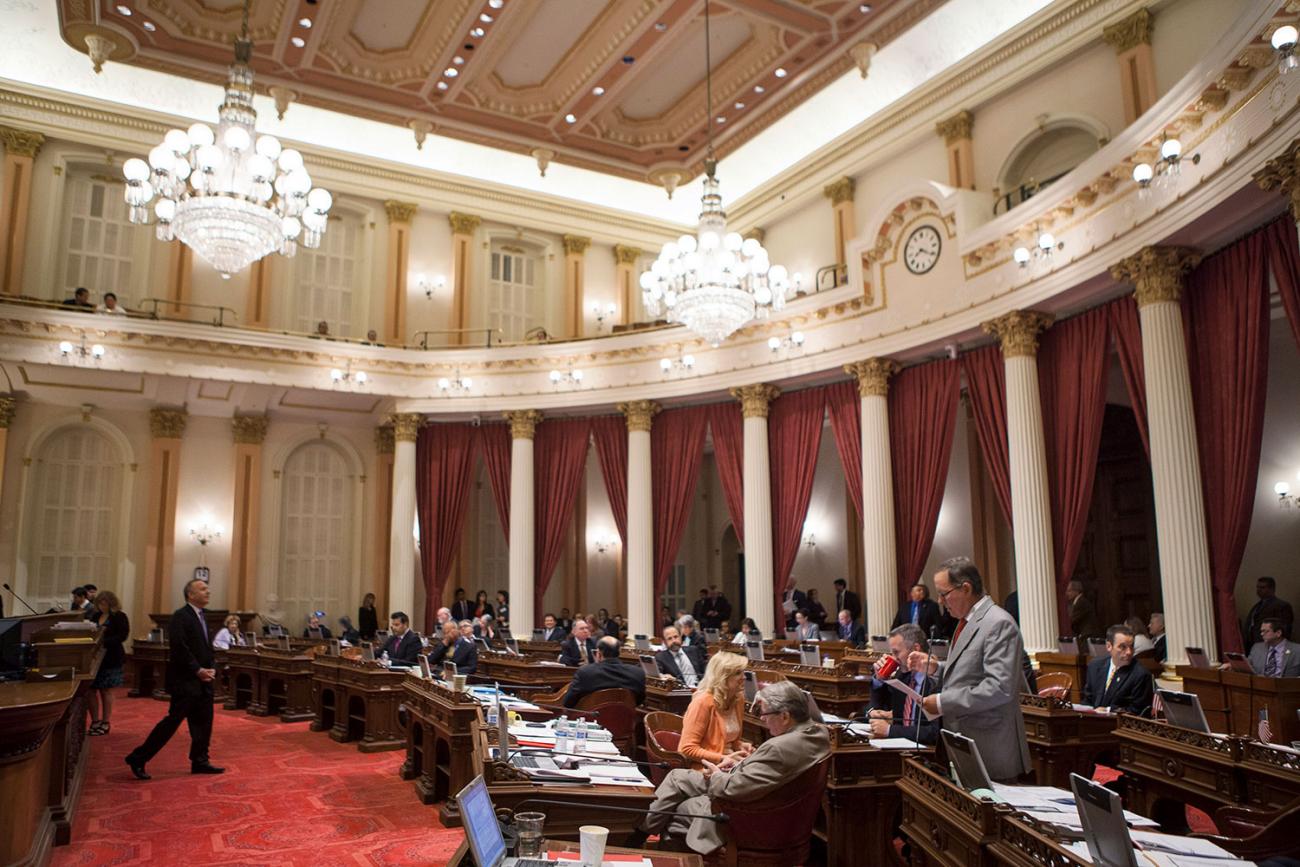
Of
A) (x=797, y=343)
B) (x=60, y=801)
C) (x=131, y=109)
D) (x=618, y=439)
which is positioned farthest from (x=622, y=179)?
(x=60, y=801)

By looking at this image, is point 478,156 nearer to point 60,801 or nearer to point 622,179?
point 622,179

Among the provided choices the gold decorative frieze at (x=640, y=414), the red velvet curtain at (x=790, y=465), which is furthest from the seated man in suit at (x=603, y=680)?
the gold decorative frieze at (x=640, y=414)

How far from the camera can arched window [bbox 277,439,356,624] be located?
15945 millimetres

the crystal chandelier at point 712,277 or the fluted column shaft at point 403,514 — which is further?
the fluted column shaft at point 403,514

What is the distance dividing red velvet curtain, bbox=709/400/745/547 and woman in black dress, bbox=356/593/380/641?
5.98 metres

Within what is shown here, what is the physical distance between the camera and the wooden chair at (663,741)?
15.6 ft

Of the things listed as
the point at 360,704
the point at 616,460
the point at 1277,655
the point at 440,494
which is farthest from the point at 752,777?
the point at 440,494

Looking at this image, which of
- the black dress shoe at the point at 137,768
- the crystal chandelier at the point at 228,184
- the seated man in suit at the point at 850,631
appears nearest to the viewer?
the black dress shoe at the point at 137,768

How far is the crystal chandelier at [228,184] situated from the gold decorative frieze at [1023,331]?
7.30 meters

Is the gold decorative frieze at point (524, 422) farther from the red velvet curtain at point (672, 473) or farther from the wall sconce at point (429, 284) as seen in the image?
the wall sconce at point (429, 284)

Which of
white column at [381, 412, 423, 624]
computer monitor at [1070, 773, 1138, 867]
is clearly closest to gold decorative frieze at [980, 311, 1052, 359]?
computer monitor at [1070, 773, 1138, 867]

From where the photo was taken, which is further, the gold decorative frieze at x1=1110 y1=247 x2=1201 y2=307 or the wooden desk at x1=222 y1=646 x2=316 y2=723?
the wooden desk at x1=222 y1=646 x2=316 y2=723

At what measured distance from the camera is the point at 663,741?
500 cm

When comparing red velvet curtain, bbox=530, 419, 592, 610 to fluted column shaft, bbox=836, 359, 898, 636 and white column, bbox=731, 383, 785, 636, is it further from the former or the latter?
fluted column shaft, bbox=836, 359, 898, 636
